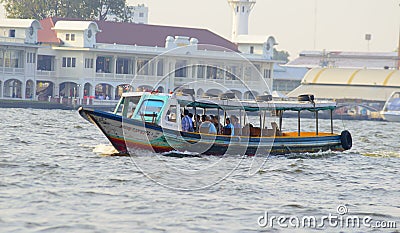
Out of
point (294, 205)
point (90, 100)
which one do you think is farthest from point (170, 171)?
point (90, 100)

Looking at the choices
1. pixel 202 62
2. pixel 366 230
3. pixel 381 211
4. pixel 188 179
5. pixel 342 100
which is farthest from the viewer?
pixel 342 100

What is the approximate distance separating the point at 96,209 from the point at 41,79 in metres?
61.0

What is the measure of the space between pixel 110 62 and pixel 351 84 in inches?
1094

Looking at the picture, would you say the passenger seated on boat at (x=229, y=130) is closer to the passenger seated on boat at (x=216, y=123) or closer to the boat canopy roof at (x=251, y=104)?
the passenger seated on boat at (x=216, y=123)

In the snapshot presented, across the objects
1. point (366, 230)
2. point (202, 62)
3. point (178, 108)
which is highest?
point (202, 62)

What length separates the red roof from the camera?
8412 cm

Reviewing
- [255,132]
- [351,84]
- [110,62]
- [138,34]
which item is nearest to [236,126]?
[255,132]

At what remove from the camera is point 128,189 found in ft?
68.6

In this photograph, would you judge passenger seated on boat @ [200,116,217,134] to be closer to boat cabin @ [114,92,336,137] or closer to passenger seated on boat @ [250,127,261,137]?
boat cabin @ [114,92,336,137]

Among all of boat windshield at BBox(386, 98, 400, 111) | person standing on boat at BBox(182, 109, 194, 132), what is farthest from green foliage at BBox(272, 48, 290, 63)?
person standing on boat at BBox(182, 109, 194, 132)

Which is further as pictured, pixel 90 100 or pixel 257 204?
pixel 90 100

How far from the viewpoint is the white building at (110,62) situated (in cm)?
7750

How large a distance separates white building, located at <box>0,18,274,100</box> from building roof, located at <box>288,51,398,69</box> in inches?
1691

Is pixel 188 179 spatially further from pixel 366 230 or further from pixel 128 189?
pixel 366 230
